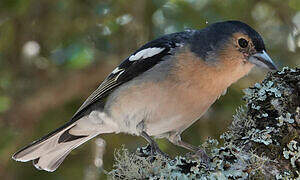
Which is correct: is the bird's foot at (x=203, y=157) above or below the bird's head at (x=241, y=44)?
below

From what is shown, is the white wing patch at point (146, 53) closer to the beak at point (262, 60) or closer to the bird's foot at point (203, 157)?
the beak at point (262, 60)

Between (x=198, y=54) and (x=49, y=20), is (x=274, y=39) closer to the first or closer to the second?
(x=198, y=54)

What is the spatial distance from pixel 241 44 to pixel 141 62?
0.95 meters

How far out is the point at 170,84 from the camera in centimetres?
397

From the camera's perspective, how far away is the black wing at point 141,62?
→ 14.3 feet

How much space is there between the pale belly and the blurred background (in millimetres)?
1318

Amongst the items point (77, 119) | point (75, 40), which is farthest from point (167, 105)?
point (75, 40)

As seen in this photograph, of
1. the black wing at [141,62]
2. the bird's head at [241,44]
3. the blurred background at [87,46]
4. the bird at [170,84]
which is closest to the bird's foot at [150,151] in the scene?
the bird at [170,84]

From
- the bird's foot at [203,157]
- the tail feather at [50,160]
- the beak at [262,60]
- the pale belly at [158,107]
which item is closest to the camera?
the bird's foot at [203,157]

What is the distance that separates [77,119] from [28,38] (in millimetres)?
1653

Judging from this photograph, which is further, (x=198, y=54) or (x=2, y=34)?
(x=2, y=34)

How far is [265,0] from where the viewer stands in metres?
5.68

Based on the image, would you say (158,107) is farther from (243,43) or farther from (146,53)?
(243,43)

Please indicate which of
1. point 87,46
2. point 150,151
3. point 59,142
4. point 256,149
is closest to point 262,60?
point 150,151
